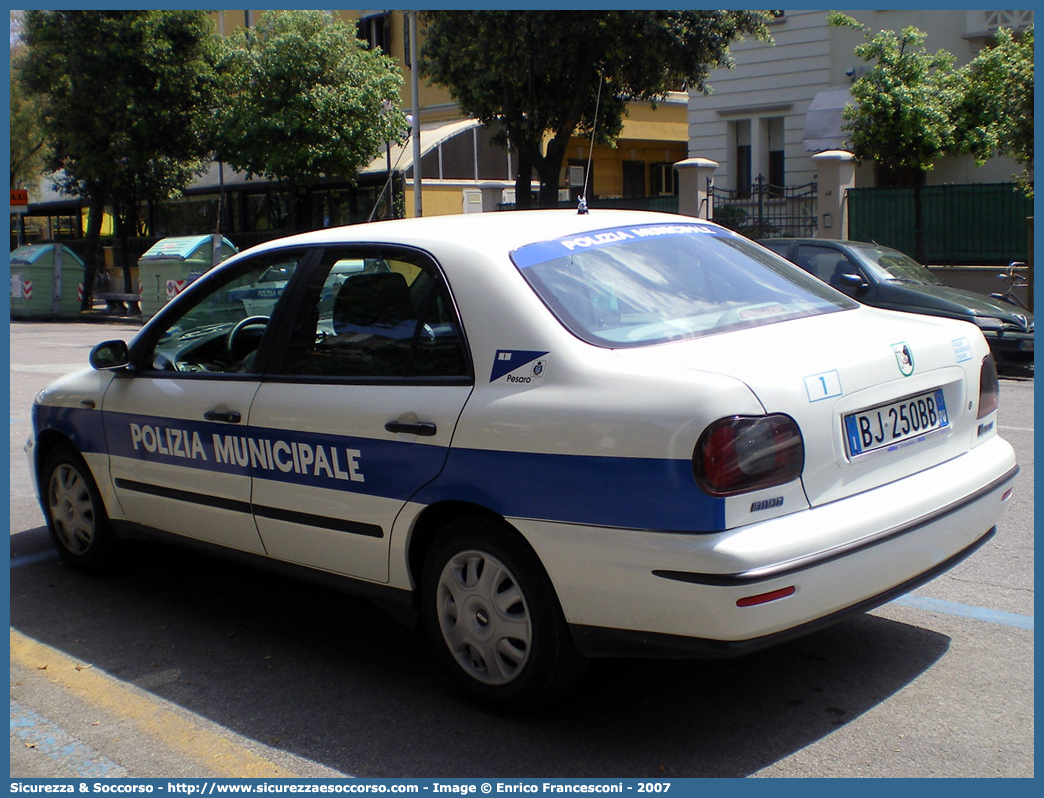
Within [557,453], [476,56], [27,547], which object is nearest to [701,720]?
[557,453]

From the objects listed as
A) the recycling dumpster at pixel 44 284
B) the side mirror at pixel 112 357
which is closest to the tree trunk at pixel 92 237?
the recycling dumpster at pixel 44 284

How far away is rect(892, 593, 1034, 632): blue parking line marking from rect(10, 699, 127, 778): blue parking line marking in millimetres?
2970

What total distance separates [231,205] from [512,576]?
31.8m

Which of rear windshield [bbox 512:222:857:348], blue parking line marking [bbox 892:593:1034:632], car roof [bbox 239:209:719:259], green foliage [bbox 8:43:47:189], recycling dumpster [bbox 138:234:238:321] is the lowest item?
blue parking line marking [bbox 892:593:1034:632]

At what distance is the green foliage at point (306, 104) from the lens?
2584 cm

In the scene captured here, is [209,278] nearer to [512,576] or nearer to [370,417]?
[370,417]

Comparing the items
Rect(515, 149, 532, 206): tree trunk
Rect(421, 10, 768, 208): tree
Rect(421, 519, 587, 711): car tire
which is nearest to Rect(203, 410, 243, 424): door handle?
Rect(421, 519, 587, 711): car tire

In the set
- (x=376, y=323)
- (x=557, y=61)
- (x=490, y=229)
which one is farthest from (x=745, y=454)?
(x=557, y=61)

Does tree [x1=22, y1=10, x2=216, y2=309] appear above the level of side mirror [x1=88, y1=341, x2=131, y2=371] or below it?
above

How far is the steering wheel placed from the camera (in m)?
4.59

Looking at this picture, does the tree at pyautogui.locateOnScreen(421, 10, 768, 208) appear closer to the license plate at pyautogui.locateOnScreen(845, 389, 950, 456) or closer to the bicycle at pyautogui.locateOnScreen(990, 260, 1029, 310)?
the bicycle at pyautogui.locateOnScreen(990, 260, 1029, 310)

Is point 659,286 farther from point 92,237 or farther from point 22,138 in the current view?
point 22,138

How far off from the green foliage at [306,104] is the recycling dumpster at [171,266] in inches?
129

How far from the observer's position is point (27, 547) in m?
5.96
